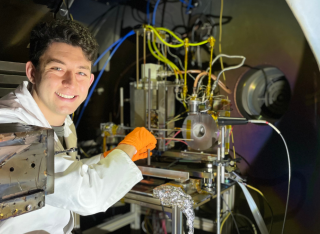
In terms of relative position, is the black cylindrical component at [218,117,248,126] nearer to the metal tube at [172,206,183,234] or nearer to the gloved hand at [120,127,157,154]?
the gloved hand at [120,127,157,154]

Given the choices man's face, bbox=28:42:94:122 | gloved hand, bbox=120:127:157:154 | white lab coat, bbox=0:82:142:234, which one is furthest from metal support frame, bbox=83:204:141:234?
man's face, bbox=28:42:94:122

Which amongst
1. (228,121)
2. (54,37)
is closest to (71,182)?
(54,37)

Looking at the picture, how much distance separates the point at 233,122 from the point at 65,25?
93 centimetres

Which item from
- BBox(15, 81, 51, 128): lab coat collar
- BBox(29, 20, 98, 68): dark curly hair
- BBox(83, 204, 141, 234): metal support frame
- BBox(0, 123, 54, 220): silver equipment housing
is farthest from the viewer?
BBox(83, 204, 141, 234): metal support frame

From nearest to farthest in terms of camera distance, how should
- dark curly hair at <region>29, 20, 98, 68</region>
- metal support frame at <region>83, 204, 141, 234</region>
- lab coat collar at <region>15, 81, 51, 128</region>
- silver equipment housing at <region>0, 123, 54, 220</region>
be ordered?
1. silver equipment housing at <region>0, 123, 54, 220</region>
2. lab coat collar at <region>15, 81, 51, 128</region>
3. dark curly hair at <region>29, 20, 98, 68</region>
4. metal support frame at <region>83, 204, 141, 234</region>

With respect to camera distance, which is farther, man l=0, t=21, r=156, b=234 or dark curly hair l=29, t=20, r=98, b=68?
dark curly hair l=29, t=20, r=98, b=68

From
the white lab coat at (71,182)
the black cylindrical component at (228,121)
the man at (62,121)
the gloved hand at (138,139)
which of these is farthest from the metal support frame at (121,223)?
the black cylindrical component at (228,121)

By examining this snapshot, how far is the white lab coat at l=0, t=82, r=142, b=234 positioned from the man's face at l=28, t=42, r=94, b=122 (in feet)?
0.24

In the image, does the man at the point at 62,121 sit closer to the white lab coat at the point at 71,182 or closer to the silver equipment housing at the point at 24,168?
the white lab coat at the point at 71,182

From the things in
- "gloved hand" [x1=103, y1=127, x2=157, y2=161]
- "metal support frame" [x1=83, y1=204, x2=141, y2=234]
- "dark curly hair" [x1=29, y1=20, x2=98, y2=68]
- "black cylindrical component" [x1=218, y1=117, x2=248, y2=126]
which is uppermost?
"dark curly hair" [x1=29, y1=20, x2=98, y2=68]

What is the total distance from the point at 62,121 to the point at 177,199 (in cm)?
70

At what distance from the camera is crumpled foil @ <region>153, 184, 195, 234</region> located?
3.76 ft

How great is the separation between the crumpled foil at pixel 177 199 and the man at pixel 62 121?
256mm

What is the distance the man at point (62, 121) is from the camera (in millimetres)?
874
